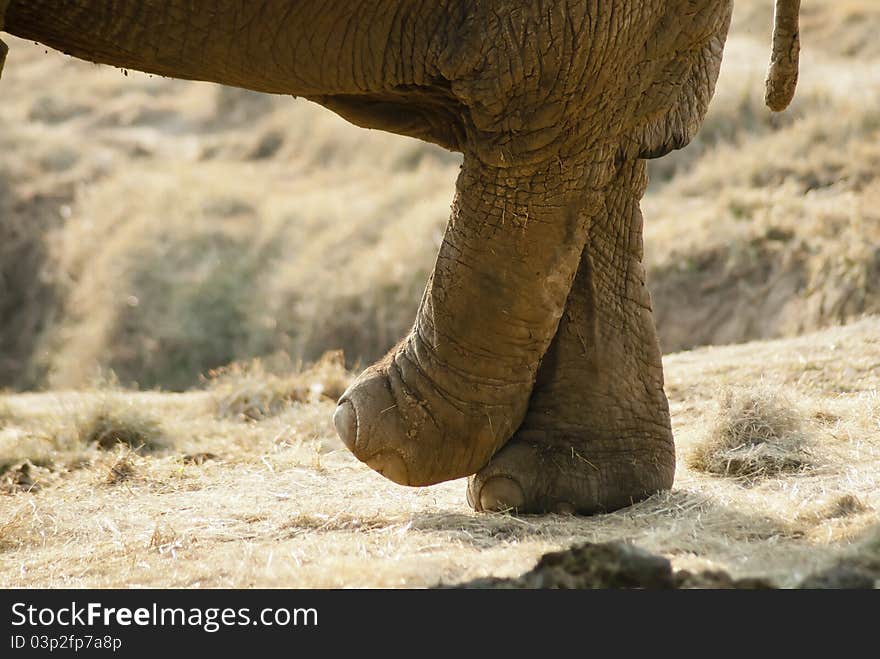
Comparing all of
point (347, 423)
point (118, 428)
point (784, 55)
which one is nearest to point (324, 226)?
point (118, 428)

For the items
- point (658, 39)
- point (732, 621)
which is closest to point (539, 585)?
point (732, 621)

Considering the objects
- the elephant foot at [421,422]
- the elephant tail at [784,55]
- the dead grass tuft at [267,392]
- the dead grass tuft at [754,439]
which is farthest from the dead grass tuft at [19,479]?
the elephant tail at [784,55]

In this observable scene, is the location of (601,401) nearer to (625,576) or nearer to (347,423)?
(347,423)

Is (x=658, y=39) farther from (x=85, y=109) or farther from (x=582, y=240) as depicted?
(x=85, y=109)

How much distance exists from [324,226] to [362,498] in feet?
34.8

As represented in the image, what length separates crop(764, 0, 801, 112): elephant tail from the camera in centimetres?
501

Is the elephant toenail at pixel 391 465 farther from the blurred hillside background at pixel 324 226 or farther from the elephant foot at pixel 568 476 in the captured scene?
the blurred hillside background at pixel 324 226

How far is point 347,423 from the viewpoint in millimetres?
4797

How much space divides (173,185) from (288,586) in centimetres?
1430

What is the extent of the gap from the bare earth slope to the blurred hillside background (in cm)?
316

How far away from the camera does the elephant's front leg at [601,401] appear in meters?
4.90

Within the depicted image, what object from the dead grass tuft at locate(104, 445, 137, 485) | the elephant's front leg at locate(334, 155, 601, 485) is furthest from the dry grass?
the elephant's front leg at locate(334, 155, 601, 485)

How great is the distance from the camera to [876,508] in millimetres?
4352

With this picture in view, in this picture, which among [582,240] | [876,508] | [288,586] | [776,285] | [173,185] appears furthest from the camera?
[173,185]
